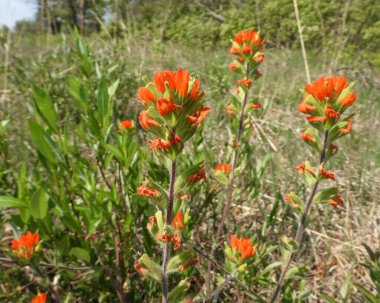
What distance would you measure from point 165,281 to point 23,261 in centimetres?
68

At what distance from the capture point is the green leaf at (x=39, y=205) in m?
1.42

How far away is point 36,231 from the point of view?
1.55 metres

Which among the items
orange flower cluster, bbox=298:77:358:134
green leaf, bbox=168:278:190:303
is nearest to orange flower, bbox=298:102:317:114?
orange flower cluster, bbox=298:77:358:134

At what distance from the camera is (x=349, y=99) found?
1.21m

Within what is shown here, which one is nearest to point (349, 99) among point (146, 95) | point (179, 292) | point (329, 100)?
point (329, 100)

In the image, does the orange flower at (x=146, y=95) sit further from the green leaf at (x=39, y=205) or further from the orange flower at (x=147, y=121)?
the green leaf at (x=39, y=205)

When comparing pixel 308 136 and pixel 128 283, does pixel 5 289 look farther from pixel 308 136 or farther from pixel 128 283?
pixel 308 136

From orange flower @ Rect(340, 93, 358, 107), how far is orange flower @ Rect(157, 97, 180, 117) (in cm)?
69

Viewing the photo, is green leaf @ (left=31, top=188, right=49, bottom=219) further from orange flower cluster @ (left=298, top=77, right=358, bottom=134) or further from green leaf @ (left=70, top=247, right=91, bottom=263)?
orange flower cluster @ (left=298, top=77, right=358, bottom=134)

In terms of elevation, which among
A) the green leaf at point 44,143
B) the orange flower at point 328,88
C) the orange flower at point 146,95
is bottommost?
the green leaf at point 44,143

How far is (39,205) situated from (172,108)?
36.1 inches

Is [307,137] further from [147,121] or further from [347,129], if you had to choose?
[147,121]

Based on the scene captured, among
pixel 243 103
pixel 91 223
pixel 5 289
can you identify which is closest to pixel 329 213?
pixel 243 103

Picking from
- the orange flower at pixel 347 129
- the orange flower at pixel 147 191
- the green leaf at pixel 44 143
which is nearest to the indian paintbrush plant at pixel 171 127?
the orange flower at pixel 147 191
